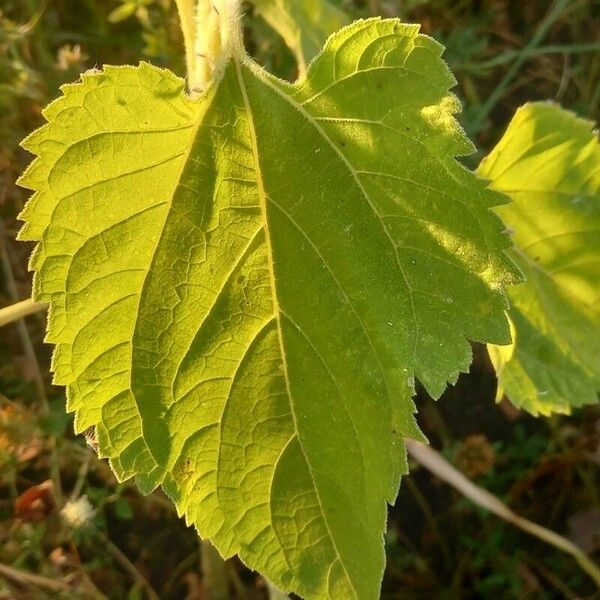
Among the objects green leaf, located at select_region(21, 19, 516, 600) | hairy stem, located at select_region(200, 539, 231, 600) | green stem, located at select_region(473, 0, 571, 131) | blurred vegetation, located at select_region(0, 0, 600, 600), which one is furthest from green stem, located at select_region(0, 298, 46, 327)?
green stem, located at select_region(473, 0, 571, 131)

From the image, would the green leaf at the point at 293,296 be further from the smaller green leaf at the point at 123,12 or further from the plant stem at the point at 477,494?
the smaller green leaf at the point at 123,12

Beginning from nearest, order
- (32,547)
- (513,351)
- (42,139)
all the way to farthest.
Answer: (42,139) → (513,351) → (32,547)

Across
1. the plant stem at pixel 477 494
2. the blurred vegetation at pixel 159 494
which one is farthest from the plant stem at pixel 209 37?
the plant stem at pixel 477 494

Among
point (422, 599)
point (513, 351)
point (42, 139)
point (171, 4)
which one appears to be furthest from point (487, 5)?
point (42, 139)

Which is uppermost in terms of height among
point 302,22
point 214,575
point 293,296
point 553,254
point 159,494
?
point 302,22

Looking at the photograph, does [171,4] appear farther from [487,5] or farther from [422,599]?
[422,599]

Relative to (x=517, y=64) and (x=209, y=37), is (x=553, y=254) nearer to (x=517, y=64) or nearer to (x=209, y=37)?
(x=209, y=37)

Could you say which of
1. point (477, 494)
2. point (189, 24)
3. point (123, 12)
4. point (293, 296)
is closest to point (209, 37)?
point (189, 24)
